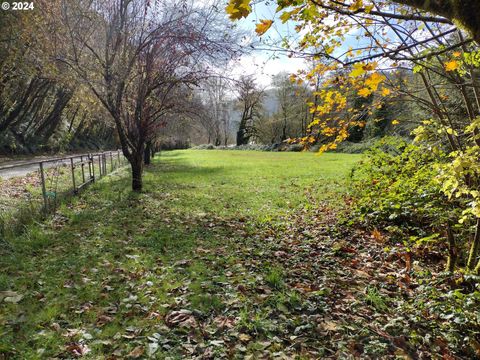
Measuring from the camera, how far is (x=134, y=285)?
166 inches

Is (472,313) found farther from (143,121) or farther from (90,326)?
(143,121)

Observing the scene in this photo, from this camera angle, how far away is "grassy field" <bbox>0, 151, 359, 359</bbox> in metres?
3.04

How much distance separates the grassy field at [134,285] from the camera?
3.04 meters

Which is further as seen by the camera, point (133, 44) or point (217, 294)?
point (133, 44)

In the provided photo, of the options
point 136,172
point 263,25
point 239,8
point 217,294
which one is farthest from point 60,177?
point 239,8

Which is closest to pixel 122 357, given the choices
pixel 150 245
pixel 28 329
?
pixel 28 329

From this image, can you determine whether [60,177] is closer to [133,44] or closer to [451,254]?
[133,44]

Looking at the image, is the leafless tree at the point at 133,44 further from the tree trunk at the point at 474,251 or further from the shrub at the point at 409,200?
the tree trunk at the point at 474,251

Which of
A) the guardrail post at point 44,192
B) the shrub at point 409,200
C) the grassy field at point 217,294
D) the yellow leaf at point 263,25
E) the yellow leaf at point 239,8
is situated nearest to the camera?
the yellow leaf at point 239,8

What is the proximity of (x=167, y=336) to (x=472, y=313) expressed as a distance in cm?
300

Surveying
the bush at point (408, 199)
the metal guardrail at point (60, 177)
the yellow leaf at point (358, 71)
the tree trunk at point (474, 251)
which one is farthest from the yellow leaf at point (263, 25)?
the metal guardrail at point (60, 177)

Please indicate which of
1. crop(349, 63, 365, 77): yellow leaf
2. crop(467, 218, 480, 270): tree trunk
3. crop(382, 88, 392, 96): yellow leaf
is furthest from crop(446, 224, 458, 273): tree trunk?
crop(349, 63, 365, 77): yellow leaf

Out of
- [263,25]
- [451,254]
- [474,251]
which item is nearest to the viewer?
[263,25]

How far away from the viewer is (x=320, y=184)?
490 inches
